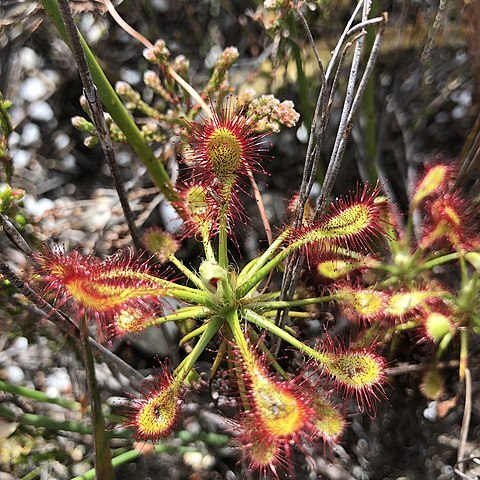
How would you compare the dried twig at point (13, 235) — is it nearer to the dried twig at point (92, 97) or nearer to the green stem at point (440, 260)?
the dried twig at point (92, 97)

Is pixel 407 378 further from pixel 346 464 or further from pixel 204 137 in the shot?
pixel 204 137

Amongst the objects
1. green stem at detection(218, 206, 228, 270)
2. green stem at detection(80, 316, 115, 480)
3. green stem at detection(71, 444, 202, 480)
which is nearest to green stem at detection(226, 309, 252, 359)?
green stem at detection(218, 206, 228, 270)

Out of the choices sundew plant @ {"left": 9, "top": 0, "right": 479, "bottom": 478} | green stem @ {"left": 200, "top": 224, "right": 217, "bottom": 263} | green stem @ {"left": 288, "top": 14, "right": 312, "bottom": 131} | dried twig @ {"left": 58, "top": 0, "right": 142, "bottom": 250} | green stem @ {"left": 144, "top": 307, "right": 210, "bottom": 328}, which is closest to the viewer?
dried twig @ {"left": 58, "top": 0, "right": 142, "bottom": 250}

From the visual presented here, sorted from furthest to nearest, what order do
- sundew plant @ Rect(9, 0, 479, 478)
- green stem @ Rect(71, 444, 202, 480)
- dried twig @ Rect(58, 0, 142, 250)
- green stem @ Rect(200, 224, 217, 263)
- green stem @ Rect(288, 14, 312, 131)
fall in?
green stem @ Rect(288, 14, 312, 131), green stem @ Rect(71, 444, 202, 480), green stem @ Rect(200, 224, 217, 263), sundew plant @ Rect(9, 0, 479, 478), dried twig @ Rect(58, 0, 142, 250)

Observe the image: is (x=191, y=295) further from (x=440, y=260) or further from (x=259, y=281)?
(x=440, y=260)

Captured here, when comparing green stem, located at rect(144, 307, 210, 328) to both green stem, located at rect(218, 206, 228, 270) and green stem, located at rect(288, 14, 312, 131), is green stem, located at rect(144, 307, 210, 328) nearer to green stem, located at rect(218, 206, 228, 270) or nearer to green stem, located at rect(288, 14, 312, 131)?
green stem, located at rect(218, 206, 228, 270)

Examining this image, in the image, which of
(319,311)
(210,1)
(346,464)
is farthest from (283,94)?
(346,464)

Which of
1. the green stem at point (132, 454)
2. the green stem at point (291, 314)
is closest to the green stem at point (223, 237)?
the green stem at point (291, 314)
